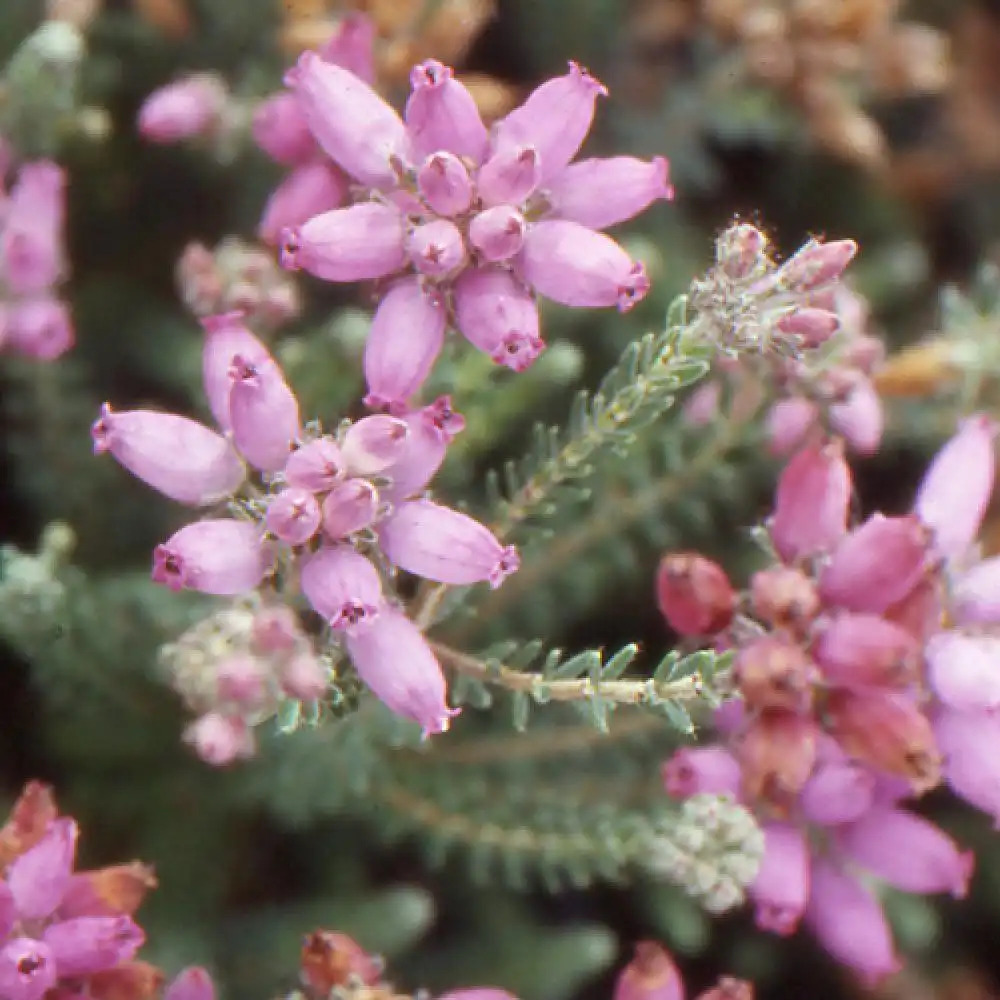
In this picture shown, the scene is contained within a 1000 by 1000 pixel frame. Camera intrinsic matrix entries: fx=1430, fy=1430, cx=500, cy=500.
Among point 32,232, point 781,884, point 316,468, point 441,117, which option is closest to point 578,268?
point 441,117

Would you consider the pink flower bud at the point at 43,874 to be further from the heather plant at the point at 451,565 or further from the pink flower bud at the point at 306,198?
the pink flower bud at the point at 306,198

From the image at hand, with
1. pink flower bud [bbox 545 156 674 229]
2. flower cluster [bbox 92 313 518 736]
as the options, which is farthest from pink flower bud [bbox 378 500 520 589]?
pink flower bud [bbox 545 156 674 229]

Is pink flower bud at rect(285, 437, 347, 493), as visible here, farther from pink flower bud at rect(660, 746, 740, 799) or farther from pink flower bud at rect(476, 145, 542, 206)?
pink flower bud at rect(660, 746, 740, 799)

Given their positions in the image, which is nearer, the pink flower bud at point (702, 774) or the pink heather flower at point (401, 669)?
the pink heather flower at point (401, 669)

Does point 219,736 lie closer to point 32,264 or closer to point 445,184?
point 445,184

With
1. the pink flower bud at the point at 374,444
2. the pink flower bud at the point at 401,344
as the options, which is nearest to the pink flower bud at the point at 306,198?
the pink flower bud at the point at 401,344

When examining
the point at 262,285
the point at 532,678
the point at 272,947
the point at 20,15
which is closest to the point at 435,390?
the point at 262,285
